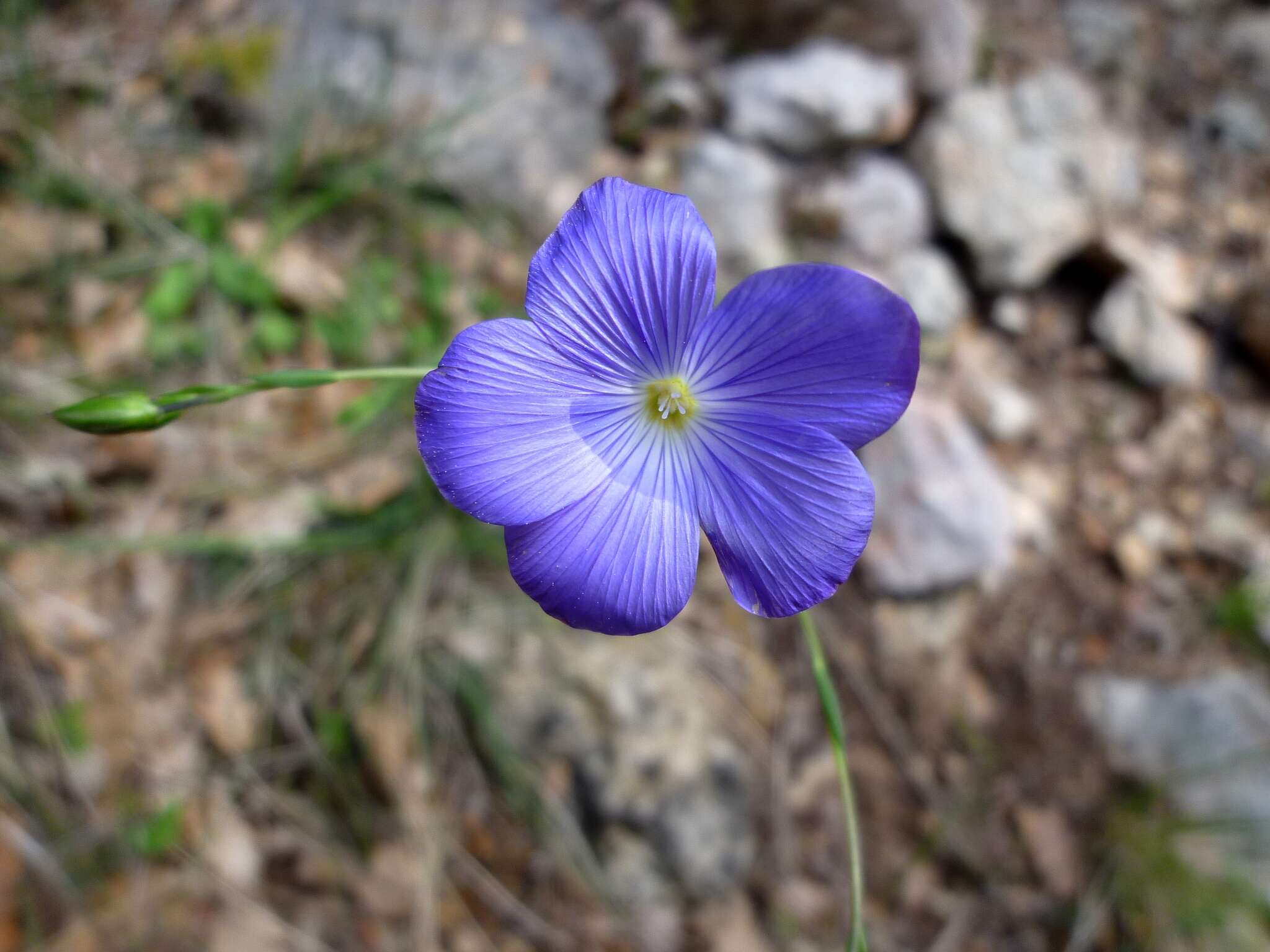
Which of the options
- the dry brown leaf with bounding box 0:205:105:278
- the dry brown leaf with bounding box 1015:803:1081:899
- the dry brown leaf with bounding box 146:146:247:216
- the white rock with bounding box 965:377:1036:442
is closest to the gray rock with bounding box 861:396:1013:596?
the white rock with bounding box 965:377:1036:442

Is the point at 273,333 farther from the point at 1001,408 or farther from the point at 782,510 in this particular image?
the point at 1001,408

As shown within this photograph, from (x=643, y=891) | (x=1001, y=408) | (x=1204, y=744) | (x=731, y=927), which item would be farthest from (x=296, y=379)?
(x=1204, y=744)

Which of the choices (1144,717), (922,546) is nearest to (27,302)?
(922,546)

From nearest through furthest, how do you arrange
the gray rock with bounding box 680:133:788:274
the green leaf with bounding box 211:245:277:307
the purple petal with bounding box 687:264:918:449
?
the purple petal with bounding box 687:264:918:449 < the green leaf with bounding box 211:245:277:307 < the gray rock with bounding box 680:133:788:274

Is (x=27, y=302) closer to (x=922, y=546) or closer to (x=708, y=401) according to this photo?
(x=708, y=401)

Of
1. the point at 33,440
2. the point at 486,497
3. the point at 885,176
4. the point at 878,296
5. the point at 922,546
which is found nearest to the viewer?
the point at 878,296

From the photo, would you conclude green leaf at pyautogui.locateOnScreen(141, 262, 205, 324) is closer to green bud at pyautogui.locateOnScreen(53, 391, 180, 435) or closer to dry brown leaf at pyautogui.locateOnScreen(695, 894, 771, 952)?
green bud at pyautogui.locateOnScreen(53, 391, 180, 435)

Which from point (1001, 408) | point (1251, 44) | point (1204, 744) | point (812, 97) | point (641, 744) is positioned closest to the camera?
point (641, 744)
